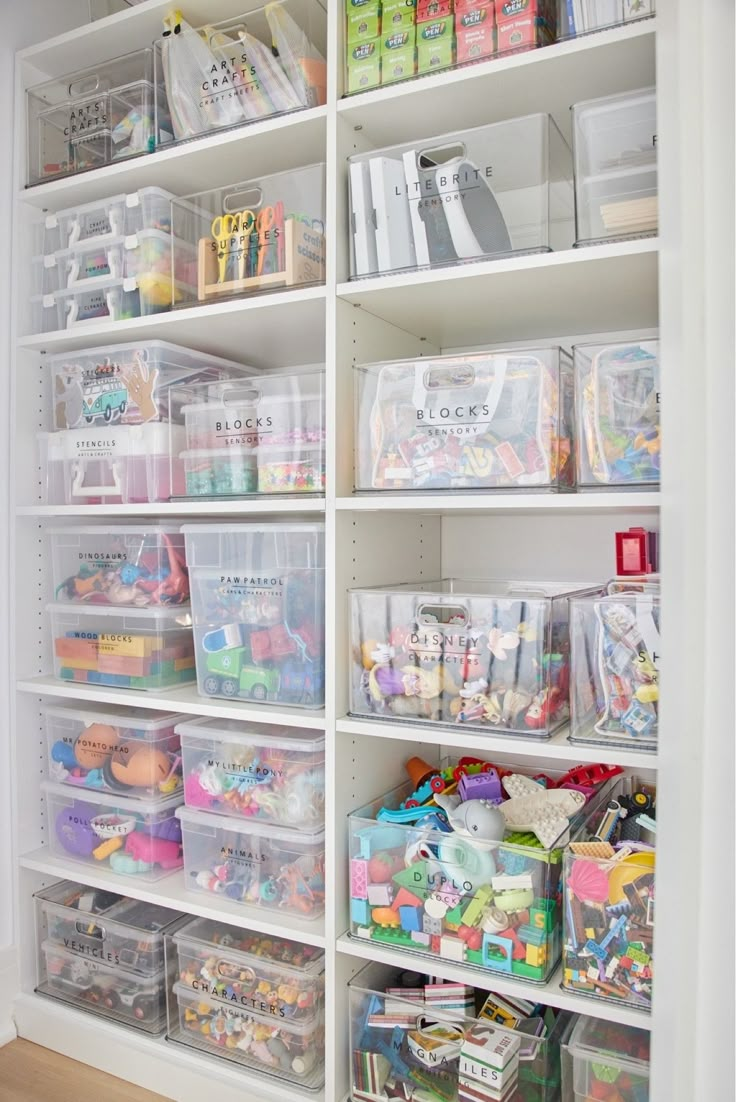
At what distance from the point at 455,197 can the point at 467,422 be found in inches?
13.6

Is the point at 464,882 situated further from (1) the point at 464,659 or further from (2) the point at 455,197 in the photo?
(2) the point at 455,197

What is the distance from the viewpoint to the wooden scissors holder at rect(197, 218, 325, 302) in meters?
1.41

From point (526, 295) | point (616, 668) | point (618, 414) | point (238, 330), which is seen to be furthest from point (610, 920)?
point (238, 330)

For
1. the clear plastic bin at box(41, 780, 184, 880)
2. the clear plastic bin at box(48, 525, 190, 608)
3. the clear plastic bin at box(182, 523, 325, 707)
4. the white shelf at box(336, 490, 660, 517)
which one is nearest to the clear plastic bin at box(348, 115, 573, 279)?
the white shelf at box(336, 490, 660, 517)

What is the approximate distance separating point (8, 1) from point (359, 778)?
1750 millimetres

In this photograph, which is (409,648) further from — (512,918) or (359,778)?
(512,918)

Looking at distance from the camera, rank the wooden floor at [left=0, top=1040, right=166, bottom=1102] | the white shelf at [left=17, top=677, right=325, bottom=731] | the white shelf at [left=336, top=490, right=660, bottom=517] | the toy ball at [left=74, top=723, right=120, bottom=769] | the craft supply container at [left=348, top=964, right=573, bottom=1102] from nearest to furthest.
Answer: the white shelf at [left=336, top=490, right=660, bottom=517], the craft supply container at [left=348, top=964, right=573, bottom=1102], the white shelf at [left=17, top=677, right=325, bottom=731], the wooden floor at [left=0, top=1040, right=166, bottom=1102], the toy ball at [left=74, top=723, right=120, bottom=769]

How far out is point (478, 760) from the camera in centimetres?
166

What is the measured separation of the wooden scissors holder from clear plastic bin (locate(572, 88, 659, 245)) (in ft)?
1.57

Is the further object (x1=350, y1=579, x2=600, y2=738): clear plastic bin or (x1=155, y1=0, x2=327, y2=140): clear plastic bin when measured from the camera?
(x1=155, y1=0, x2=327, y2=140): clear plastic bin

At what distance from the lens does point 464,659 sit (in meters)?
1.26

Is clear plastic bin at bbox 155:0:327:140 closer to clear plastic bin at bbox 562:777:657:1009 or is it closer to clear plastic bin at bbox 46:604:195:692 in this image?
clear plastic bin at bbox 46:604:195:692

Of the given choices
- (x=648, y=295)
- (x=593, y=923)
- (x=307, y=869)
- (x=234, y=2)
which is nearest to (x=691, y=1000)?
(x=593, y=923)

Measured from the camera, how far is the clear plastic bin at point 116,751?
160cm
